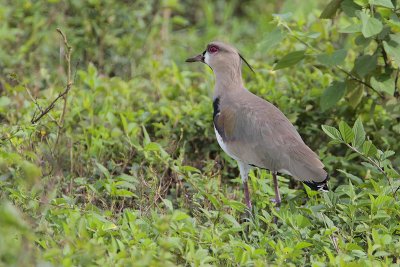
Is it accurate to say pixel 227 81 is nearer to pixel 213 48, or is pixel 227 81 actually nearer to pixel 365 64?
pixel 213 48

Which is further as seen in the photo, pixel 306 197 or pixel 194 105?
pixel 194 105

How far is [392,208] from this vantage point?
173 inches

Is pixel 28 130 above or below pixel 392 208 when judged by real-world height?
above

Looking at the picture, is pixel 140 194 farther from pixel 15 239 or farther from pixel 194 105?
pixel 194 105

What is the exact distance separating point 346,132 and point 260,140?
55 centimetres

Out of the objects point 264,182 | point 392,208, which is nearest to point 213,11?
point 264,182

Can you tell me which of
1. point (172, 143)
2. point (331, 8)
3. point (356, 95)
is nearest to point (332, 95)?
point (356, 95)

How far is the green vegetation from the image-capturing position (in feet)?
13.3

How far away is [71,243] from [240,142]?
4.97 feet

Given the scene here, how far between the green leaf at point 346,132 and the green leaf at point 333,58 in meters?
0.99

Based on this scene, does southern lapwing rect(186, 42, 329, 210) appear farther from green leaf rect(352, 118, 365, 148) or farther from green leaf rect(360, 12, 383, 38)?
green leaf rect(360, 12, 383, 38)

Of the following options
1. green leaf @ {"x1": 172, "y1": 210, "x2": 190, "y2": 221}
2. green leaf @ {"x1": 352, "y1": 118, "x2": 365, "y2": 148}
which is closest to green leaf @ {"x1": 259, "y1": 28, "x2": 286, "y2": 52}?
green leaf @ {"x1": 352, "y1": 118, "x2": 365, "y2": 148}

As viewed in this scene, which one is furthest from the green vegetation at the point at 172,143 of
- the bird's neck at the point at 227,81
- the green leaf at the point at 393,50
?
the bird's neck at the point at 227,81

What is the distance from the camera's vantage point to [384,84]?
17.9 feet
